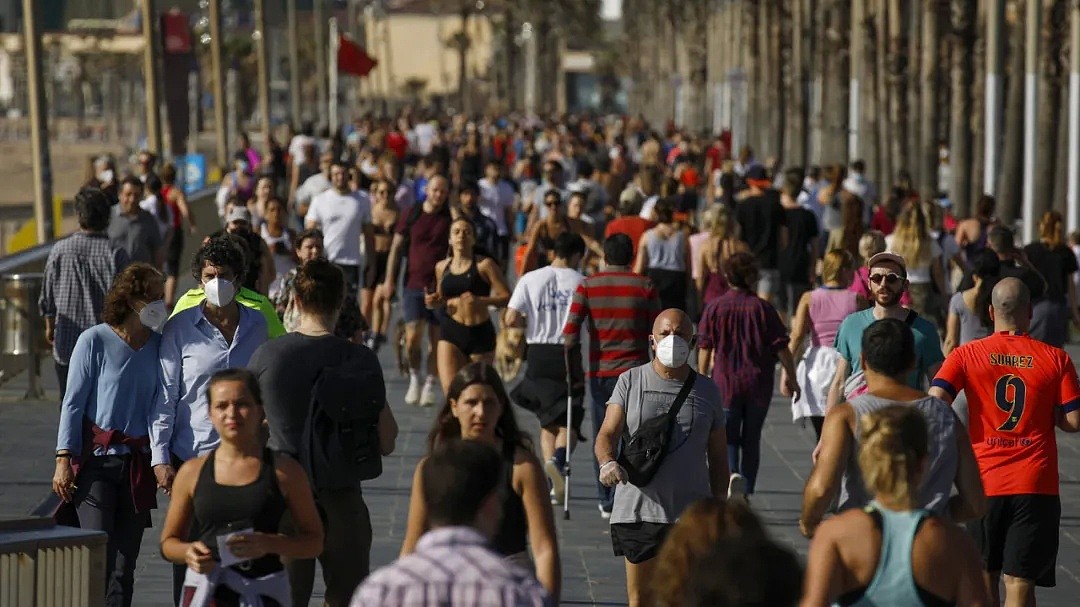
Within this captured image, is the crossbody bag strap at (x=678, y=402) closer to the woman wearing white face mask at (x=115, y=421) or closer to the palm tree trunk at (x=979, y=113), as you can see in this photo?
the woman wearing white face mask at (x=115, y=421)

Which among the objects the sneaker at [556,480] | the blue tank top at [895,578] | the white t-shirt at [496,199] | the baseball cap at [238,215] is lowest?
the sneaker at [556,480]

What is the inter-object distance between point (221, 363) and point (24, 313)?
8.33 m

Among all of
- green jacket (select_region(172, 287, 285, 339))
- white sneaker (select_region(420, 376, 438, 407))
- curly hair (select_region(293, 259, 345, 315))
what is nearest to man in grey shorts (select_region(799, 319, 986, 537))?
curly hair (select_region(293, 259, 345, 315))

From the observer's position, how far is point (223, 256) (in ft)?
28.5

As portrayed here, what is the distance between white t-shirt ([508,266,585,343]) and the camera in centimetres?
1232

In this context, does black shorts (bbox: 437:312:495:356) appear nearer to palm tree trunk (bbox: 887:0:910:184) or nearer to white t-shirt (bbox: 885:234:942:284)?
white t-shirt (bbox: 885:234:942:284)

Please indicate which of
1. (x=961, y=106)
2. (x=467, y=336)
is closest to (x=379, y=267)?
(x=467, y=336)

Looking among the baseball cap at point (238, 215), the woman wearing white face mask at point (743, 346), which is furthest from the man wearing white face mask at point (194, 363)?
the baseball cap at point (238, 215)

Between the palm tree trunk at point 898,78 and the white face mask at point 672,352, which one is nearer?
the white face mask at point 672,352

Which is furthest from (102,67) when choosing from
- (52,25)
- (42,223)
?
(42,223)

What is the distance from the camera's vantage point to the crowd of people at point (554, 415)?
222 inches

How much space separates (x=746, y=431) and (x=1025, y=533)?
3718mm

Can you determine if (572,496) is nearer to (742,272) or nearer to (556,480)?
(556,480)

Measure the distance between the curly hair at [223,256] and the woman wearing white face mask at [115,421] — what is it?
335 mm
